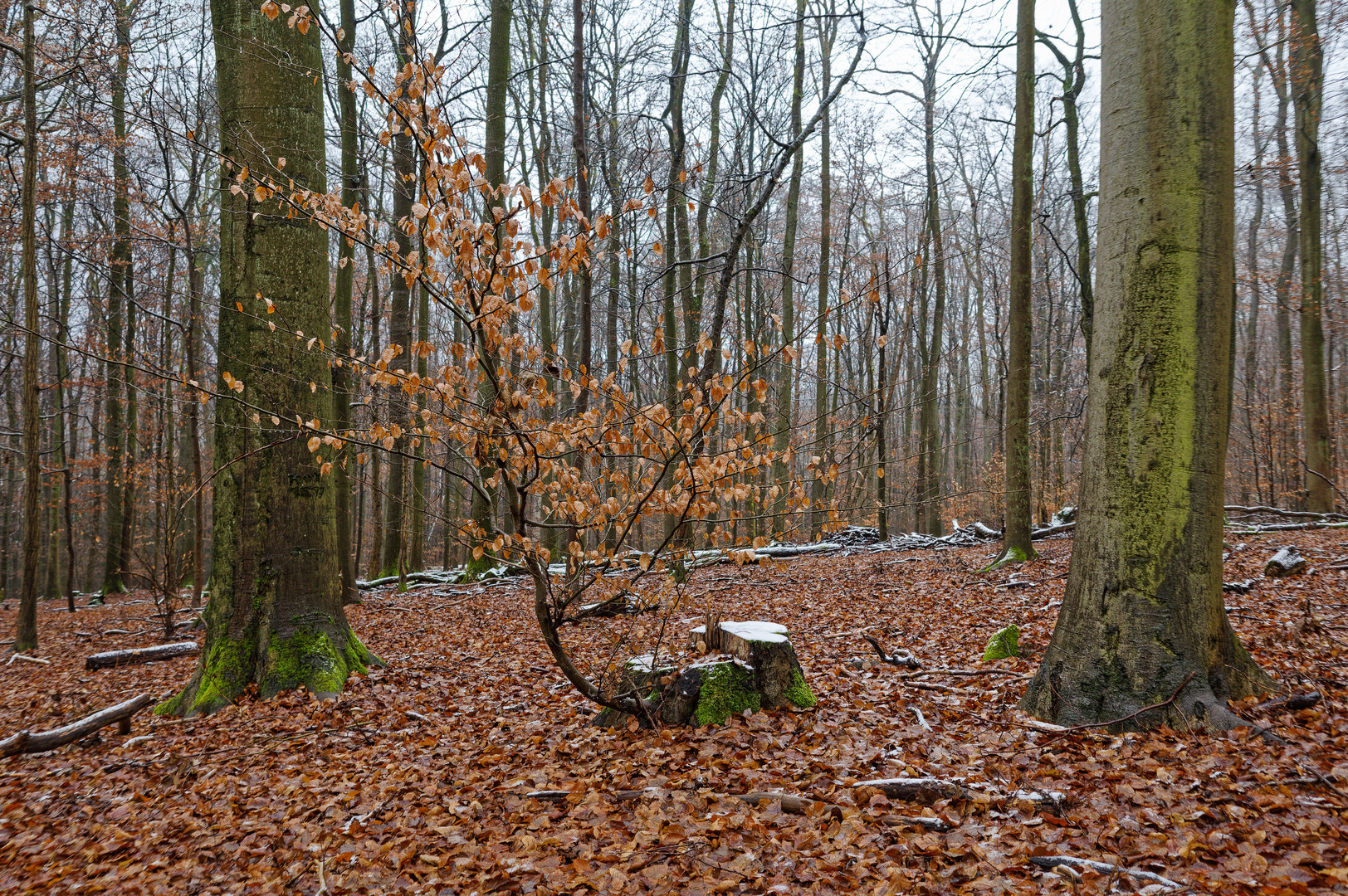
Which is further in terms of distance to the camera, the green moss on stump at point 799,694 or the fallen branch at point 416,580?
the fallen branch at point 416,580

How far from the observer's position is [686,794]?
3.29m

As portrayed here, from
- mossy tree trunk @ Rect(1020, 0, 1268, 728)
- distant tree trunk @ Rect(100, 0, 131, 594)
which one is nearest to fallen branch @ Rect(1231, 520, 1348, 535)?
mossy tree trunk @ Rect(1020, 0, 1268, 728)

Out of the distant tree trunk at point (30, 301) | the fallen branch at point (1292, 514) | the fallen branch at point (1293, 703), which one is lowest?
the fallen branch at point (1293, 703)

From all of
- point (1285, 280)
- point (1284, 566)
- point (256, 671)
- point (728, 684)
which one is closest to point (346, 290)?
point (256, 671)

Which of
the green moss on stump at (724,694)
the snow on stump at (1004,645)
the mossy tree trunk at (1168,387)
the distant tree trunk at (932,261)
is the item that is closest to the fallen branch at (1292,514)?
the distant tree trunk at (932,261)

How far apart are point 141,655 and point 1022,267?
1161 cm

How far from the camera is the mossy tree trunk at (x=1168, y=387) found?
11.2 ft

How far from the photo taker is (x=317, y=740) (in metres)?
4.33

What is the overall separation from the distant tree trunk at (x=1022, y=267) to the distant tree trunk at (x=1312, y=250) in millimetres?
5494

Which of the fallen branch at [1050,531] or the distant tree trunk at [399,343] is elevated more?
the distant tree trunk at [399,343]

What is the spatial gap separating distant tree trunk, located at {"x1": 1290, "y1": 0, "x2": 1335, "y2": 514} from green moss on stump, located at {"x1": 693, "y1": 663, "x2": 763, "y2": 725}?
1169 cm

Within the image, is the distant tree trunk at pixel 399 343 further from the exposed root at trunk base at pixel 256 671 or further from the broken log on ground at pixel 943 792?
the broken log on ground at pixel 943 792

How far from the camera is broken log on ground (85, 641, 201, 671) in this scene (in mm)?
7359

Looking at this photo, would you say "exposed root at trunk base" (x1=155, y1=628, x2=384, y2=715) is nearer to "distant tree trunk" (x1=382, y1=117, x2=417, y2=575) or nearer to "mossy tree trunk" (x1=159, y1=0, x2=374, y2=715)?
"mossy tree trunk" (x1=159, y1=0, x2=374, y2=715)
